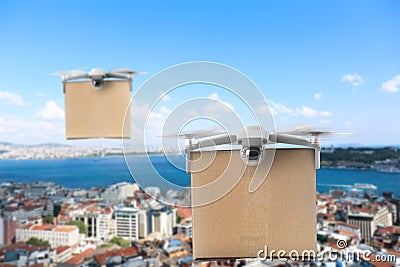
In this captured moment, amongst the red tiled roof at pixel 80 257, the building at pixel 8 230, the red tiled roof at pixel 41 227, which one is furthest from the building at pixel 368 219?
the building at pixel 8 230

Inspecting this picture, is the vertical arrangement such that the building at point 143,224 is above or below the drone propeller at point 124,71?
below

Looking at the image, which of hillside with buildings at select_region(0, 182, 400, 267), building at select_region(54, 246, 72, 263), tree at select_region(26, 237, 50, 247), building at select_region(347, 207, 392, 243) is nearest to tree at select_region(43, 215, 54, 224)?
hillside with buildings at select_region(0, 182, 400, 267)

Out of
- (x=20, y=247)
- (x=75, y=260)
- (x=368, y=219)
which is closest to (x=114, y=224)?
(x=75, y=260)

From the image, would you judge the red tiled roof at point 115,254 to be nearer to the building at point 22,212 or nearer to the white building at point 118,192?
the white building at point 118,192

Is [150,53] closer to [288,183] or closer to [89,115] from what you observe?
[89,115]

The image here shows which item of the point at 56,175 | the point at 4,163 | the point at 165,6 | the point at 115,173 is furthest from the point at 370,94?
the point at 4,163

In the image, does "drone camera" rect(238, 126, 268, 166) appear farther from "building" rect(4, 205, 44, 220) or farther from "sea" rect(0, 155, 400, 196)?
"building" rect(4, 205, 44, 220)

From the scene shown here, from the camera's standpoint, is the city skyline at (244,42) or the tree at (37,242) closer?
the tree at (37,242)
